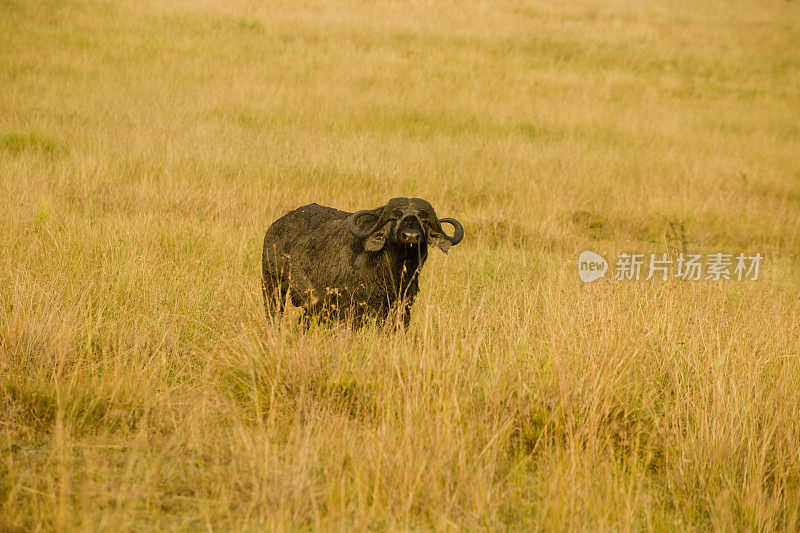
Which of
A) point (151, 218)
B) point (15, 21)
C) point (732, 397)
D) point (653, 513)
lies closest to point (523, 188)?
point (151, 218)

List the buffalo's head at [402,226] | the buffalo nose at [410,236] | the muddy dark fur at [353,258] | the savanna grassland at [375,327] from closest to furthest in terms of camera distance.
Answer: the savanna grassland at [375,327] < the buffalo nose at [410,236] < the buffalo's head at [402,226] < the muddy dark fur at [353,258]

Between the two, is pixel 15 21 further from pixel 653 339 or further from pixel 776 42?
pixel 776 42

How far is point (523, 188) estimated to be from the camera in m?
9.67

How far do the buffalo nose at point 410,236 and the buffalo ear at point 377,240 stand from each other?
236 mm

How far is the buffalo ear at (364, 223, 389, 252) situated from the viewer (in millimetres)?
4113

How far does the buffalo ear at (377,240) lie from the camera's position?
4.11 metres

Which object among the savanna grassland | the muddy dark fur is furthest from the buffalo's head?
the savanna grassland

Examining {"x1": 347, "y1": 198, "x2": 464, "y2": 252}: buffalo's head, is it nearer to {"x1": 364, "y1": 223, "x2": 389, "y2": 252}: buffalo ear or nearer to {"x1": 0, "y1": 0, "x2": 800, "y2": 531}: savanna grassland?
{"x1": 364, "y1": 223, "x2": 389, "y2": 252}: buffalo ear

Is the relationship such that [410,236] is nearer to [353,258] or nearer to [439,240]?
[439,240]

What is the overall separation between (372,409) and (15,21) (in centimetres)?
1854

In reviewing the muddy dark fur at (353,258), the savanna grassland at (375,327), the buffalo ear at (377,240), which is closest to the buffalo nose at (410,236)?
the muddy dark fur at (353,258)

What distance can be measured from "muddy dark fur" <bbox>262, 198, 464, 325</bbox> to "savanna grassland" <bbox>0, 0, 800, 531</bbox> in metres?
0.24

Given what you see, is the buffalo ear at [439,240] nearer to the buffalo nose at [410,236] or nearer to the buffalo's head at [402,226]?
the buffalo's head at [402,226]

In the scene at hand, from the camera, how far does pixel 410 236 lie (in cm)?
385
